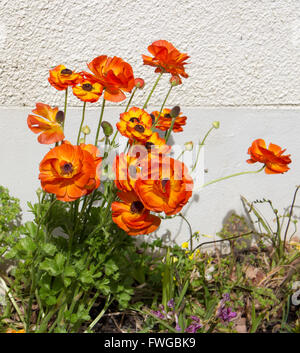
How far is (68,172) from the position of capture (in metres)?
0.97

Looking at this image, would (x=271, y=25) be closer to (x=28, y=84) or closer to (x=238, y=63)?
(x=238, y=63)

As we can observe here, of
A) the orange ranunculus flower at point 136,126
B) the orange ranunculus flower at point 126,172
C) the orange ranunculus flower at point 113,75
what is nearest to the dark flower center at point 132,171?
the orange ranunculus flower at point 126,172

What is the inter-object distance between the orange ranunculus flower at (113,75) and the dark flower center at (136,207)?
1.05 ft

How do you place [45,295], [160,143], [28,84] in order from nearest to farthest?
[160,143] < [45,295] < [28,84]

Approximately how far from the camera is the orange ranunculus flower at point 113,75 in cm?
102

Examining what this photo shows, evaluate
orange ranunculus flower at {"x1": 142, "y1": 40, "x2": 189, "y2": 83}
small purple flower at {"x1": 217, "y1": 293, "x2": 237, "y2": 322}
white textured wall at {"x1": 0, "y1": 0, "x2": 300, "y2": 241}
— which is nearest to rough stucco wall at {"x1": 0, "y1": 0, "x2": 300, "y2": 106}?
white textured wall at {"x1": 0, "y1": 0, "x2": 300, "y2": 241}

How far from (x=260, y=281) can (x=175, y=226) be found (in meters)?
0.49

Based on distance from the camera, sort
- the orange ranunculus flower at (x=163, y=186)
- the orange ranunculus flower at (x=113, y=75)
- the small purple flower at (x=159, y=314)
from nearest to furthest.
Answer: the orange ranunculus flower at (x=163, y=186)
the orange ranunculus flower at (x=113, y=75)
the small purple flower at (x=159, y=314)

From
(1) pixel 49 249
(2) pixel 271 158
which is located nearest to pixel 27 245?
(1) pixel 49 249

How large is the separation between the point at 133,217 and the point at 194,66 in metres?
0.98

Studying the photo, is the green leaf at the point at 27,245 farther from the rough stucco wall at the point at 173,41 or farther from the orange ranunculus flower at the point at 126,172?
the rough stucco wall at the point at 173,41

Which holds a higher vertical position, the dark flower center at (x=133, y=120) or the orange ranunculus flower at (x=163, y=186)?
the dark flower center at (x=133, y=120)

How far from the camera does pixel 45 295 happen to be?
4.17 ft
